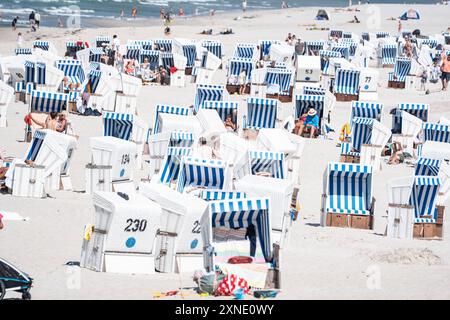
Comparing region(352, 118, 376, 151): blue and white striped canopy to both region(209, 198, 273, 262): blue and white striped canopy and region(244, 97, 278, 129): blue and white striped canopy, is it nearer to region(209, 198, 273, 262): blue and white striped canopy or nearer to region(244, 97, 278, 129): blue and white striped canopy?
region(244, 97, 278, 129): blue and white striped canopy

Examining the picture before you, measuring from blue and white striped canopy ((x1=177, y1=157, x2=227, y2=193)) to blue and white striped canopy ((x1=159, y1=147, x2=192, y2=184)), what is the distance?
2.88 feet

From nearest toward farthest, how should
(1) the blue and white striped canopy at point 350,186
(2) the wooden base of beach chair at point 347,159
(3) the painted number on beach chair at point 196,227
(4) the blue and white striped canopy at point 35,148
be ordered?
(3) the painted number on beach chair at point 196,227 < (1) the blue and white striped canopy at point 350,186 < (4) the blue and white striped canopy at point 35,148 < (2) the wooden base of beach chair at point 347,159

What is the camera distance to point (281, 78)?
26.1 metres

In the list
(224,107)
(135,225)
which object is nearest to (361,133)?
(224,107)

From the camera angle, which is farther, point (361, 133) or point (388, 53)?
point (388, 53)

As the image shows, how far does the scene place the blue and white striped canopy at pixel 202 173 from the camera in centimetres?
1358

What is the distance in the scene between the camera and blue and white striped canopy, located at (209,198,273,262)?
10.7 meters

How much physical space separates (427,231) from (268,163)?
253 centimetres

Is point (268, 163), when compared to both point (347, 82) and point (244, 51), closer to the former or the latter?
point (347, 82)

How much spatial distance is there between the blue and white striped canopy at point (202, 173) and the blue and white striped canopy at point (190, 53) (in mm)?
17867

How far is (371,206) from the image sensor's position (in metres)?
14.1

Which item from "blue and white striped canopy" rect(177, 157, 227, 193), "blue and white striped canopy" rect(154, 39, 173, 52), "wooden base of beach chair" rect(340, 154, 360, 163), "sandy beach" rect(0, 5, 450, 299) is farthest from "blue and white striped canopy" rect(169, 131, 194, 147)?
"blue and white striped canopy" rect(154, 39, 173, 52)

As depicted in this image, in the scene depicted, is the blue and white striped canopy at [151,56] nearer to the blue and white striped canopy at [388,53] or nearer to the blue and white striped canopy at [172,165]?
the blue and white striped canopy at [388,53]

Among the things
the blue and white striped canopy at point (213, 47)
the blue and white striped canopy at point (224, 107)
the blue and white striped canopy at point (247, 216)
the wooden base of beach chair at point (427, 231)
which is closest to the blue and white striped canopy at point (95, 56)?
the blue and white striped canopy at point (213, 47)
